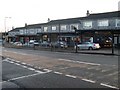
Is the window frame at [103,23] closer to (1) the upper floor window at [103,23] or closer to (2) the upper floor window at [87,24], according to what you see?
(1) the upper floor window at [103,23]

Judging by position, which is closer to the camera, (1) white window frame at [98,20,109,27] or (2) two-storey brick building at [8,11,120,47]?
(2) two-storey brick building at [8,11,120,47]

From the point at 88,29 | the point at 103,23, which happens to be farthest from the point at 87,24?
the point at 103,23

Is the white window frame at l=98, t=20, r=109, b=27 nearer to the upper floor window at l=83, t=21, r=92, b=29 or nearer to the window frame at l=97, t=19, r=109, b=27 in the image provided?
the window frame at l=97, t=19, r=109, b=27

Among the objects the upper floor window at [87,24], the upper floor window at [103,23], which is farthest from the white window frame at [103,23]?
the upper floor window at [87,24]

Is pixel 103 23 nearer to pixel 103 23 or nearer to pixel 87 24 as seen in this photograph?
pixel 103 23

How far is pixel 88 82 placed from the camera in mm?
10188

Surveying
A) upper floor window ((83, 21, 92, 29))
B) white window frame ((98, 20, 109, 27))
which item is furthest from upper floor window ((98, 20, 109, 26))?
upper floor window ((83, 21, 92, 29))

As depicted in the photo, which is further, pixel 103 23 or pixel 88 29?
pixel 88 29

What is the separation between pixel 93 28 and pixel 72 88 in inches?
1739

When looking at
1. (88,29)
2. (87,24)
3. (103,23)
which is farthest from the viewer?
(87,24)

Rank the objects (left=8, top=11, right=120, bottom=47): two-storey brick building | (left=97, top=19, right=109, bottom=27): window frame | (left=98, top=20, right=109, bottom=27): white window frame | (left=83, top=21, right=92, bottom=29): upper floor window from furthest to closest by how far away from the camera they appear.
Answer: (left=83, top=21, right=92, bottom=29): upper floor window
(left=98, top=20, right=109, bottom=27): white window frame
(left=97, top=19, right=109, bottom=27): window frame
(left=8, top=11, right=120, bottom=47): two-storey brick building

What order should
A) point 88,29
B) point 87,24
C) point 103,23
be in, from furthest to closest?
point 87,24, point 88,29, point 103,23

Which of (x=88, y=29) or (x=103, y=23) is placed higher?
(x=103, y=23)

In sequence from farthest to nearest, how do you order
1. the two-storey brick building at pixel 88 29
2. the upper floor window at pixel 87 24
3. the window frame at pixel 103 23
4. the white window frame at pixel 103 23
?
the upper floor window at pixel 87 24, the white window frame at pixel 103 23, the window frame at pixel 103 23, the two-storey brick building at pixel 88 29
